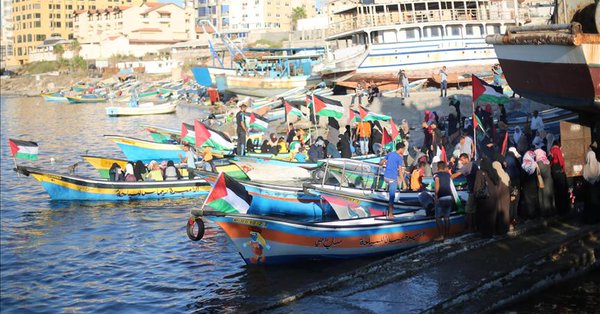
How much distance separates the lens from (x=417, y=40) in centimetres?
4784

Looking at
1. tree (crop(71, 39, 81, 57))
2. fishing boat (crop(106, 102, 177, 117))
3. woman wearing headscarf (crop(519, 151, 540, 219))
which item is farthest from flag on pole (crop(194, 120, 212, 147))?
tree (crop(71, 39, 81, 57))

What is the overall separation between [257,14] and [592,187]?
130 metres

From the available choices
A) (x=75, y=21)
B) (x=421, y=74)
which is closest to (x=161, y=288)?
(x=421, y=74)

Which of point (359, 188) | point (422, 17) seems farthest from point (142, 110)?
point (359, 188)

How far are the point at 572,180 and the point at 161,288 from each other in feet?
32.4

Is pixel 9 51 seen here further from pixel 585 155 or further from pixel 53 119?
pixel 585 155

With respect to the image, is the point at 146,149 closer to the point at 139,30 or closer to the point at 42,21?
the point at 139,30

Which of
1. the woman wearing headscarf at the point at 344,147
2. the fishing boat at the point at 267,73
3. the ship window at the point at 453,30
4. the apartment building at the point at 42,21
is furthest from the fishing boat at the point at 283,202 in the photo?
the apartment building at the point at 42,21

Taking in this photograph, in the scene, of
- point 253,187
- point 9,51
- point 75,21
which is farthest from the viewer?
point 9,51

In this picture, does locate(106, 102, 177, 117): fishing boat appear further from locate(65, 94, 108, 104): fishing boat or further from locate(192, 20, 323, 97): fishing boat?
locate(65, 94, 108, 104): fishing boat

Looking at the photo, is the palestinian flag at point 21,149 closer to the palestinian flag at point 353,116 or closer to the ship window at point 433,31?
the palestinian flag at point 353,116

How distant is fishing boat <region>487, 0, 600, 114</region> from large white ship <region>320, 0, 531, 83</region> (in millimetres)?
27303

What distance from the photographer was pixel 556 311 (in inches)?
481

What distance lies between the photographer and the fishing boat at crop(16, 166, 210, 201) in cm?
2562
